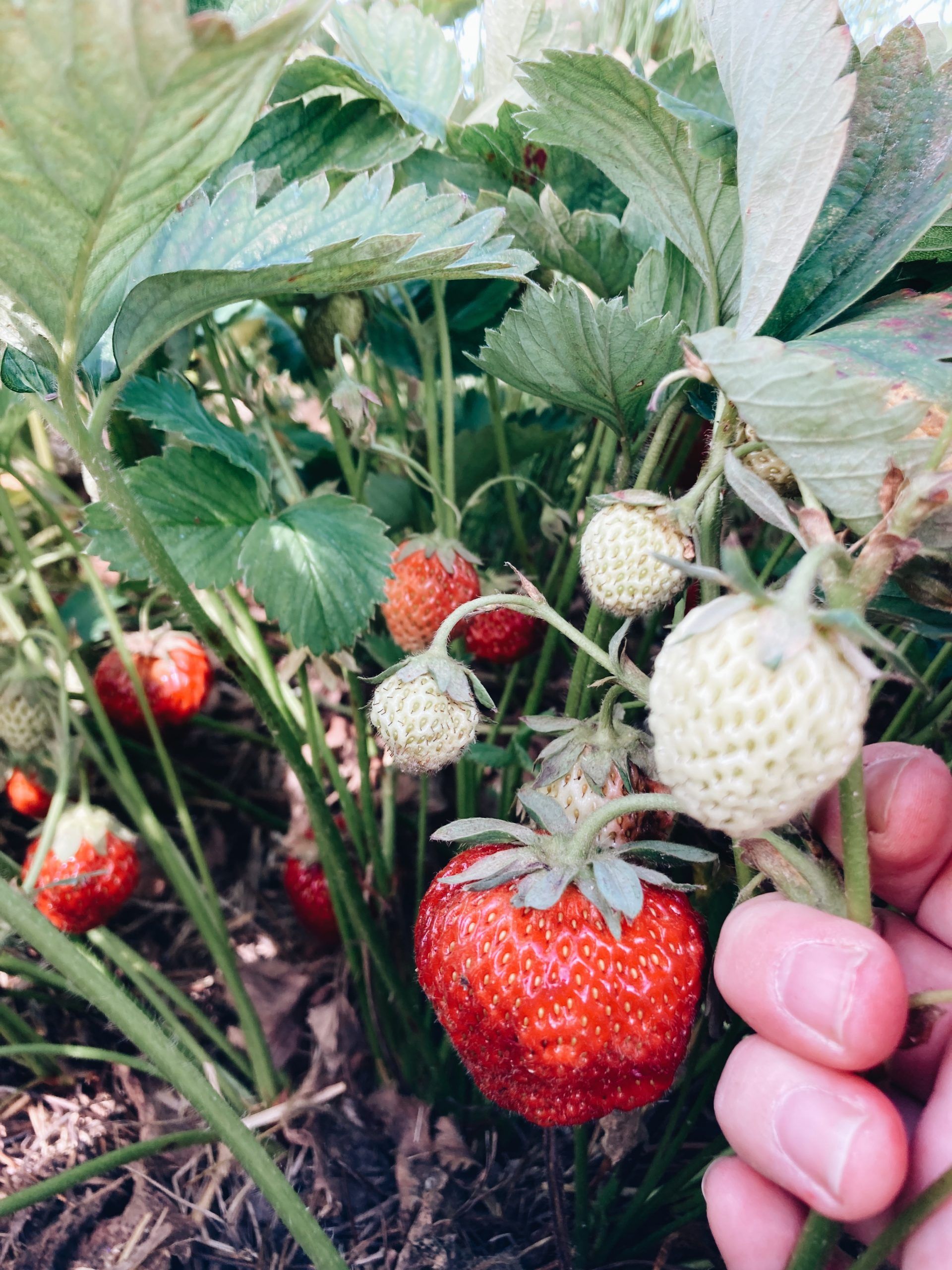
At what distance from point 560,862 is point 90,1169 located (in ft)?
1.50

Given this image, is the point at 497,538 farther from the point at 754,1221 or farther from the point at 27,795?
the point at 754,1221

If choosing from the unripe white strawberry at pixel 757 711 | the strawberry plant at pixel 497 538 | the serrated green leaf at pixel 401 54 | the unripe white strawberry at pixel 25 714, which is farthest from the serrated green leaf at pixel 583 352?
the unripe white strawberry at pixel 25 714

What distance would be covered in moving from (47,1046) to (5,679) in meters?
0.36

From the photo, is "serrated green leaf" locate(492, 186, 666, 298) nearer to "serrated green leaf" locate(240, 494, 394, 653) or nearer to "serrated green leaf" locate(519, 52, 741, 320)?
"serrated green leaf" locate(519, 52, 741, 320)

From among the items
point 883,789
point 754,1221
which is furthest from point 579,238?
point 754,1221

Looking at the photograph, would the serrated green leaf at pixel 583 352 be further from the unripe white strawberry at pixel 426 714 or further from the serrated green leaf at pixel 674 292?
the unripe white strawberry at pixel 426 714

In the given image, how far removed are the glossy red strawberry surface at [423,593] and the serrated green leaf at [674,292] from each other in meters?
0.29

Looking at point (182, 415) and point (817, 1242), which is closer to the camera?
point (817, 1242)

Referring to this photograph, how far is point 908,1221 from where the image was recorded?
43 centimetres

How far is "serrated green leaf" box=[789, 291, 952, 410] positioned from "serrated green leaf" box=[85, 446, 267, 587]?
456 millimetres

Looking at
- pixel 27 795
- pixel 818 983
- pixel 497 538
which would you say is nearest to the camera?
pixel 818 983

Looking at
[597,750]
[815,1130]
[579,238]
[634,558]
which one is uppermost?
[579,238]

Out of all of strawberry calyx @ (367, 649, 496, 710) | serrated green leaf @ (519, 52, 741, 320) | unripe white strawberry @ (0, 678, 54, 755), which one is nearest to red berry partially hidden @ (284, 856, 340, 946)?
unripe white strawberry @ (0, 678, 54, 755)

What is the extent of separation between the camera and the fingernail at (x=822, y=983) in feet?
1.38
